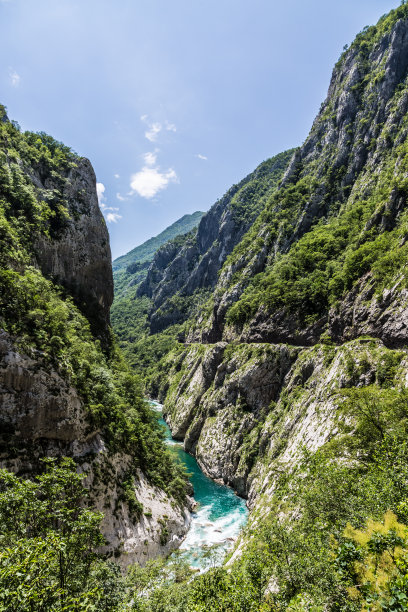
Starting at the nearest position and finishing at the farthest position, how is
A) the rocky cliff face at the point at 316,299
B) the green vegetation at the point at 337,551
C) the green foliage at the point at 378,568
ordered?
1. the green foliage at the point at 378,568
2. the green vegetation at the point at 337,551
3. the rocky cliff face at the point at 316,299

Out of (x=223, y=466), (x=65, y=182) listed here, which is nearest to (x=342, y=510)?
(x=223, y=466)

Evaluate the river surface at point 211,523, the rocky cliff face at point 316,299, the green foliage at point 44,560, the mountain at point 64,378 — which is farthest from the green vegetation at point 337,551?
the river surface at point 211,523

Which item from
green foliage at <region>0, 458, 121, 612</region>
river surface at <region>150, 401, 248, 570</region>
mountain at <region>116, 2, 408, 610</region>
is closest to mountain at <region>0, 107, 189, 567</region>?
river surface at <region>150, 401, 248, 570</region>

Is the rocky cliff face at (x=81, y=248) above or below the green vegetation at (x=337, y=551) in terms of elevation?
above

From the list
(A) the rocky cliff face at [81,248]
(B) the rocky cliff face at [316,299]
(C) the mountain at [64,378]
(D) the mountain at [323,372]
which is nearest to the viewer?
(D) the mountain at [323,372]

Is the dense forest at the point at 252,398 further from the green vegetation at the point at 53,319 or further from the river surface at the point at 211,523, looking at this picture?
the river surface at the point at 211,523

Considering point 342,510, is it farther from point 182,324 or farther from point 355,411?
point 182,324

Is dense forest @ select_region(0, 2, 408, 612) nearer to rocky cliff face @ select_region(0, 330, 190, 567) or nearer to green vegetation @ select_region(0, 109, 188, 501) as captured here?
rocky cliff face @ select_region(0, 330, 190, 567)
